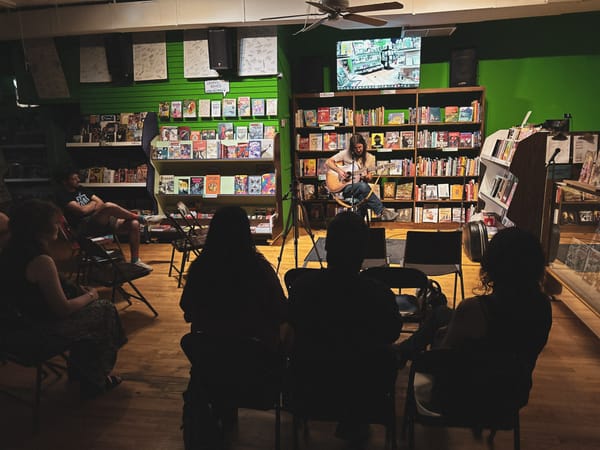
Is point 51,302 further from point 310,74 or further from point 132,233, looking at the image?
point 310,74

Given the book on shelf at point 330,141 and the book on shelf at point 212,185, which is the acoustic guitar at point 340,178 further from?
the book on shelf at point 212,185

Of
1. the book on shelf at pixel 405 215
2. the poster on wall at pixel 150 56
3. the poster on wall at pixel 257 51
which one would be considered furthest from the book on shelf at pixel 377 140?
the poster on wall at pixel 150 56

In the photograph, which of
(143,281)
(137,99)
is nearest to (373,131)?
(137,99)

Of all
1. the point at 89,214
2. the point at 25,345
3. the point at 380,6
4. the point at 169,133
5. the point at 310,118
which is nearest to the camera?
the point at 25,345

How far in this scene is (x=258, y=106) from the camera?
6.52 metres

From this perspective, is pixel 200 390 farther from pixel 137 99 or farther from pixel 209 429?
pixel 137 99

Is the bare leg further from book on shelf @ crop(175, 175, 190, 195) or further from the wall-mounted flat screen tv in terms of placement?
the wall-mounted flat screen tv

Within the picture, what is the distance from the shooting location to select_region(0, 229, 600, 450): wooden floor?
2.36m

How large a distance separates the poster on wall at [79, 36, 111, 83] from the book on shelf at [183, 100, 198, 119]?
1.28 m

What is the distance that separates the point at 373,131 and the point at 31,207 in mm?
5786

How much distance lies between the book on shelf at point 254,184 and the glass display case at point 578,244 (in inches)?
151

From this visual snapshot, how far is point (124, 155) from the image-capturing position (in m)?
7.19

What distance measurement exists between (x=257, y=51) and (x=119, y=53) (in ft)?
6.83

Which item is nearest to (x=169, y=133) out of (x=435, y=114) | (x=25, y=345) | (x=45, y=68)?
(x=45, y=68)
